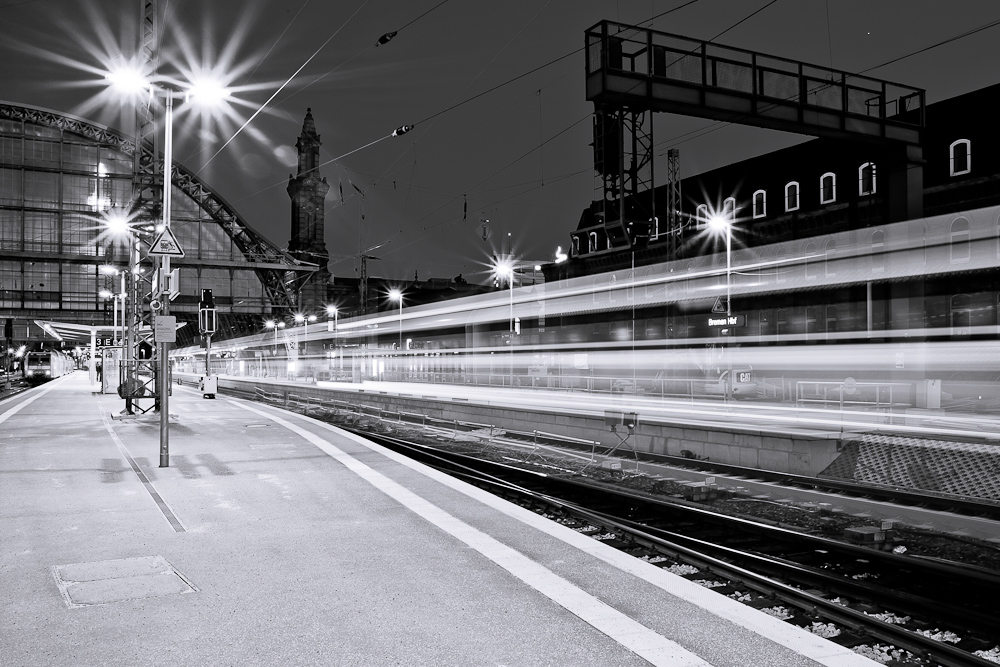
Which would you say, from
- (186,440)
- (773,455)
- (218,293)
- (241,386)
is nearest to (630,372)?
(773,455)

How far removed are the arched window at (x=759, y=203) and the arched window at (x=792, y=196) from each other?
2.28 metres

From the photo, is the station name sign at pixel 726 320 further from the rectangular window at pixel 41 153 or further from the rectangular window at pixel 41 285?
the rectangular window at pixel 41 153

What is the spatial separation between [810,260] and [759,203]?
40.3 meters

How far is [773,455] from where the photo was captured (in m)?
16.3

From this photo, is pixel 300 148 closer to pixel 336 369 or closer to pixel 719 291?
pixel 336 369

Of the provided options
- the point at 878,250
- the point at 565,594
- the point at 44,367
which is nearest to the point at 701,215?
the point at 878,250

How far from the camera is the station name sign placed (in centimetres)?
2134

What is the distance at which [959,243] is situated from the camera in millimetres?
14758

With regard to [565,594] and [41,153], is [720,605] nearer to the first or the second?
[565,594]

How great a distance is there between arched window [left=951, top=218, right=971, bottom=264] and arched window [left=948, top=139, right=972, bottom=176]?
30636mm

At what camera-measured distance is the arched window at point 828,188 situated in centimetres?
4959

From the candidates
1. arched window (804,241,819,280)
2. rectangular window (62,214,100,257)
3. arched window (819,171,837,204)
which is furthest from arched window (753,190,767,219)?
rectangular window (62,214,100,257)

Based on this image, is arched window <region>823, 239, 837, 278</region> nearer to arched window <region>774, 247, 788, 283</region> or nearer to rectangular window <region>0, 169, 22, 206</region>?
arched window <region>774, 247, 788, 283</region>

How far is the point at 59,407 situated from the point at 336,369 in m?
17.8
